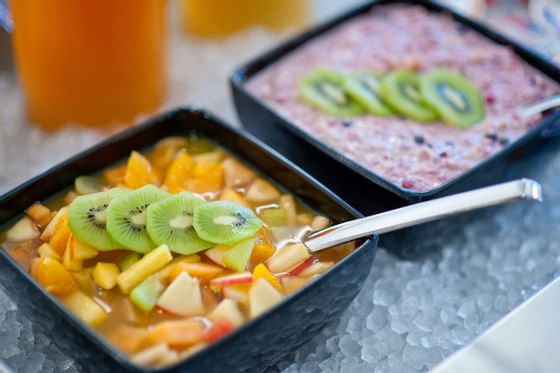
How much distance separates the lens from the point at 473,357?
1.14 metres

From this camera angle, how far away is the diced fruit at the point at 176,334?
42.3 inches

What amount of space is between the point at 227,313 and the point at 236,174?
0.37 metres

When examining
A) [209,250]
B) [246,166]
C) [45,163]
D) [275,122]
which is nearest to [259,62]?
[275,122]

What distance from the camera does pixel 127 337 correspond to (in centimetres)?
109

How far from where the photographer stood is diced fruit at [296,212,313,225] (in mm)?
1329

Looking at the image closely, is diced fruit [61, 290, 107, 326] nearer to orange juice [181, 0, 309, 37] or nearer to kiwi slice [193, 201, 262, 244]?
kiwi slice [193, 201, 262, 244]

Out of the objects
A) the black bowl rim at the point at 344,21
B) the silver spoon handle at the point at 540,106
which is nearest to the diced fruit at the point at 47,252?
the black bowl rim at the point at 344,21

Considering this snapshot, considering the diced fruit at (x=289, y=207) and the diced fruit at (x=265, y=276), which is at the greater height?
the diced fruit at (x=265, y=276)

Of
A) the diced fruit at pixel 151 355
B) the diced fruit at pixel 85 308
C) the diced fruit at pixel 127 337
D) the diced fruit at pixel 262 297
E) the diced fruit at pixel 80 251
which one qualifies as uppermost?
the diced fruit at pixel 80 251

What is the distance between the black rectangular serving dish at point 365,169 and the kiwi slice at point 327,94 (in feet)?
0.37

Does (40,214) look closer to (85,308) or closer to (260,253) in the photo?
(85,308)

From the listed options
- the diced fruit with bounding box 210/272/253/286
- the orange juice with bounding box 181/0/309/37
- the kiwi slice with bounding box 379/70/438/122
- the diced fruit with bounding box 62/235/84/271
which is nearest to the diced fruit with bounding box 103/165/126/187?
the diced fruit with bounding box 62/235/84/271

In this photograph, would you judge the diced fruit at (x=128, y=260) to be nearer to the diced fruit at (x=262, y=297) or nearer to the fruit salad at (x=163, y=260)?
the fruit salad at (x=163, y=260)

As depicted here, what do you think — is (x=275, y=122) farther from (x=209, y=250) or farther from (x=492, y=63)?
(x=492, y=63)
